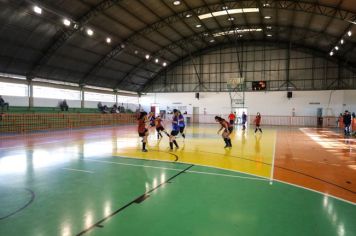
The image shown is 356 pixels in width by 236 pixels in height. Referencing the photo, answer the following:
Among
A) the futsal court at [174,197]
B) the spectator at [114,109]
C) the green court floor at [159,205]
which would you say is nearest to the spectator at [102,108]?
the spectator at [114,109]

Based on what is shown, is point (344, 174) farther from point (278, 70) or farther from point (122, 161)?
point (278, 70)

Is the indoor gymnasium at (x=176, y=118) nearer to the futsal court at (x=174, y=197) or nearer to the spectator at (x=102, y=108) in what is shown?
the futsal court at (x=174, y=197)

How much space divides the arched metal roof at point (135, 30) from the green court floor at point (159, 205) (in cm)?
1707

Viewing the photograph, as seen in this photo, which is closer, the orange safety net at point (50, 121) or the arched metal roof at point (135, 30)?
the orange safety net at point (50, 121)

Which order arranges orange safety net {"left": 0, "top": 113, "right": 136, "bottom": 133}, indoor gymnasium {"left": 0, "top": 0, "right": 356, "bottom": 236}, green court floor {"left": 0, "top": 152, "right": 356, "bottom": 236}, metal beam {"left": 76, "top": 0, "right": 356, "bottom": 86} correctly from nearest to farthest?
green court floor {"left": 0, "top": 152, "right": 356, "bottom": 236}
indoor gymnasium {"left": 0, "top": 0, "right": 356, "bottom": 236}
orange safety net {"left": 0, "top": 113, "right": 136, "bottom": 133}
metal beam {"left": 76, "top": 0, "right": 356, "bottom": 86}

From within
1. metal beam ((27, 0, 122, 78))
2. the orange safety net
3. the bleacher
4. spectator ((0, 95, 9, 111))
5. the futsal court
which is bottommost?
the futsal court

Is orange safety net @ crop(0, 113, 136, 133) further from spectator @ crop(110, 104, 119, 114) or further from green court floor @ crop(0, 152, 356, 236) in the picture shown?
green court floor @ crop(0, 152, 356, 236)

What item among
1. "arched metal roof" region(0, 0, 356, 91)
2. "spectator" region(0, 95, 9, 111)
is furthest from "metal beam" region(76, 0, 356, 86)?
"spectator" region(0, 95, 9, 111)

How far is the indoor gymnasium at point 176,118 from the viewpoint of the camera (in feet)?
16.5

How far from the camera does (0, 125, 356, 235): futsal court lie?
438cm

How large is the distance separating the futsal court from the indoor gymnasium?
0.04 m

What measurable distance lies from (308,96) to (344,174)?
33.8 m

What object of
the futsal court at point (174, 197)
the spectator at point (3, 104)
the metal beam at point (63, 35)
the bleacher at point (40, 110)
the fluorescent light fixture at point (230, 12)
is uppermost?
the fluorescent light fixture at point (230, 12)

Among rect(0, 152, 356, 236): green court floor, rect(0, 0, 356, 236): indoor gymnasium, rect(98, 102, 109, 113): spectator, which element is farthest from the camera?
rect(98, 102, 109, 113): spectator
